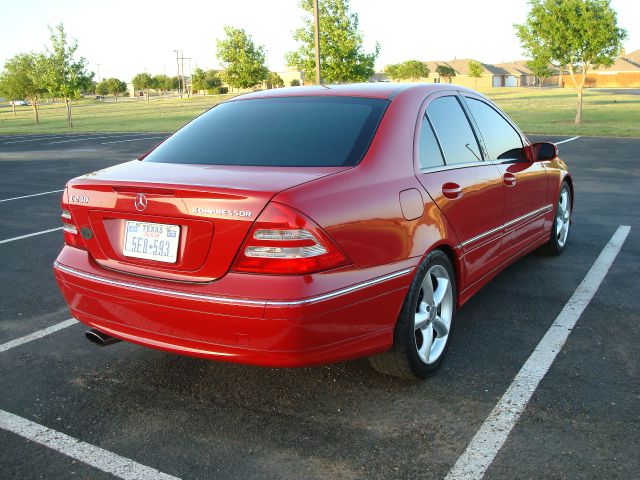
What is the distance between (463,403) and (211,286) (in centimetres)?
138

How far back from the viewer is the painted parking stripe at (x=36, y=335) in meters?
4.08

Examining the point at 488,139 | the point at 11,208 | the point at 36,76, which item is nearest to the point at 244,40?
the point at 36,76

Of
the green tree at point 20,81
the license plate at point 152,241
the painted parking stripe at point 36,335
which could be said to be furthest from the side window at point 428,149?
the green tree at point 20,81

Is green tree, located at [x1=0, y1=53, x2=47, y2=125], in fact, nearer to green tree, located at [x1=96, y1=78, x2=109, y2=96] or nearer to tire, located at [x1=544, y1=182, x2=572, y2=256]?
tire, located at [x1=544, y1=182, x2=572, y2=256]

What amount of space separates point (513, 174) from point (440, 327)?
59.2 inches

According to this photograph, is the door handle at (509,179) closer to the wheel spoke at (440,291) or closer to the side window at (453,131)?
the side window at (453,131)

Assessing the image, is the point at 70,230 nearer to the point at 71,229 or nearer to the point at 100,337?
the point at 71,229

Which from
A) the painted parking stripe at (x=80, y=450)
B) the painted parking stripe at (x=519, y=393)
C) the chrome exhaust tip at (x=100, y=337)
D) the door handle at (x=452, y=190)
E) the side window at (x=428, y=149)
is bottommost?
the painted parking stripe at (x=519, y=393)

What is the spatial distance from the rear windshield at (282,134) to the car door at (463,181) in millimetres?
378

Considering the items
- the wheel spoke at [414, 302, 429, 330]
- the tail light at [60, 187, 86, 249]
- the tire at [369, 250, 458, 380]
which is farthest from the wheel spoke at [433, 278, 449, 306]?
the tail light at [60, 187, 86, 249]

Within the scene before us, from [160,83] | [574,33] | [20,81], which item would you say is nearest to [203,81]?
[160,83]

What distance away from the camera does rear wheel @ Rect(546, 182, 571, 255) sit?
5.90m

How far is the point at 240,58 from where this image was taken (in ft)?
187

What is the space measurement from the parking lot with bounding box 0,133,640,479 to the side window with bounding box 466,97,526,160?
1.07 metres
